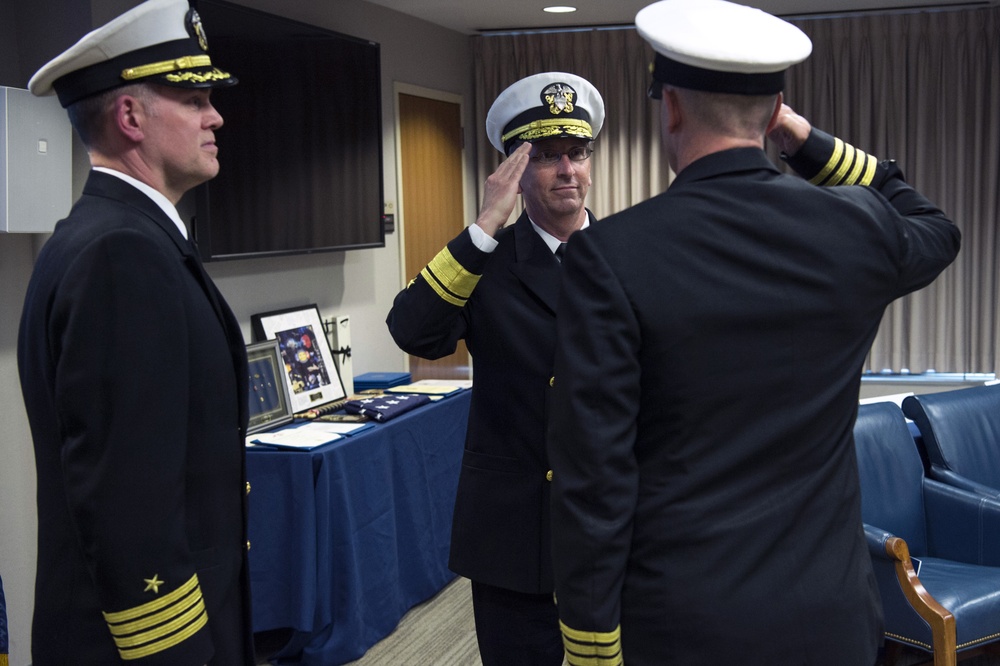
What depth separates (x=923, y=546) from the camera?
342 cm

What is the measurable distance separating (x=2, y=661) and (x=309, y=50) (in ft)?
8.62

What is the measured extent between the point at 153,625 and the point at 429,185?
14.1ft

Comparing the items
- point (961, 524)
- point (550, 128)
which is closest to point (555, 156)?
point (550, 128)

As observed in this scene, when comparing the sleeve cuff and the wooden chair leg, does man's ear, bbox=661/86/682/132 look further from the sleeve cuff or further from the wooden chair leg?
the wooden chair leg

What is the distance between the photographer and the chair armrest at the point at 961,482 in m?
3.33

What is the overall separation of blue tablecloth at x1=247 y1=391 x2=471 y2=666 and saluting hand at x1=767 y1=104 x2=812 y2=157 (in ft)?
6.91

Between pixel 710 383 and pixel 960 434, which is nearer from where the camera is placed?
pixel 710 383

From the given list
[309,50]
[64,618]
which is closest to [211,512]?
[64,618]

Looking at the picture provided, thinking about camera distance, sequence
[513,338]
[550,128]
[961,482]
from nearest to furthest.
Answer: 1. [513,338]
2. [550,128]
3. [961,482]

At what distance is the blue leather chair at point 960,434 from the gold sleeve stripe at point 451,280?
231 cm

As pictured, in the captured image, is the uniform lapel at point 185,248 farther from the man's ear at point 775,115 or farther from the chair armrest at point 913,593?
the chair armrest at point 913,593

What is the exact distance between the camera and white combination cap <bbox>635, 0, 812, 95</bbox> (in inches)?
47.9

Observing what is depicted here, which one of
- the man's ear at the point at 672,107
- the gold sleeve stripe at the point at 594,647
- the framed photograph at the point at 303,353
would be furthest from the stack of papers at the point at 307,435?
the man's ear at the point at 672,107

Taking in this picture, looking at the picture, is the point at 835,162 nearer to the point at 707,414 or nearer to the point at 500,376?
the point at 707,414
